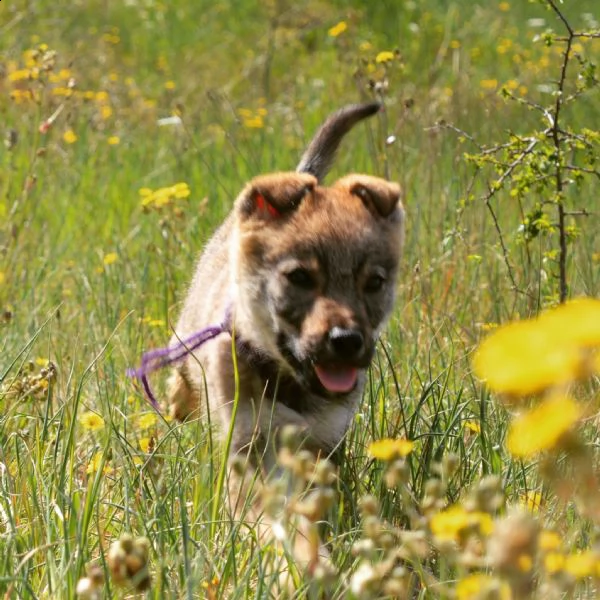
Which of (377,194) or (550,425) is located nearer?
(550,425)

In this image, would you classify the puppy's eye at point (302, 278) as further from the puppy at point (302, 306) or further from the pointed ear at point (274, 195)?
the pointed ear at point (274, 195)

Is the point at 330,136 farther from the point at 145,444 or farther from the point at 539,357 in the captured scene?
the point at 539,357

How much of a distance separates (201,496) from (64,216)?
322 centimetres

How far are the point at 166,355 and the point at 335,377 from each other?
813 millimetres

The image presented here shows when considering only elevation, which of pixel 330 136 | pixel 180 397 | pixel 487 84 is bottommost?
pixel 487 84

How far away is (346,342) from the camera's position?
272 centimetres

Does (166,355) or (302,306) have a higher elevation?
(302,306)

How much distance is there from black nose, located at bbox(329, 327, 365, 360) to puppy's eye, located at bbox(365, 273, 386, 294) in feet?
0.99

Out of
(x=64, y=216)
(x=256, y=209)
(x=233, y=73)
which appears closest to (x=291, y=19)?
(x=233, y=73)

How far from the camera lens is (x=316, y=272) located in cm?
294

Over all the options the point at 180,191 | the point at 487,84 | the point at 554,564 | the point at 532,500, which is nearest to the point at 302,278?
the point at 532,500

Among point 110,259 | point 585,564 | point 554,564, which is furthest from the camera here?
point 110,259

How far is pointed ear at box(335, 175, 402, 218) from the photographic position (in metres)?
3.19

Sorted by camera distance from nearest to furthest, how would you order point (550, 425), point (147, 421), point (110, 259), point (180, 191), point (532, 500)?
point (550, 425), point (532, 500), point (147, 421), point (180, 191), point (110, 259)
